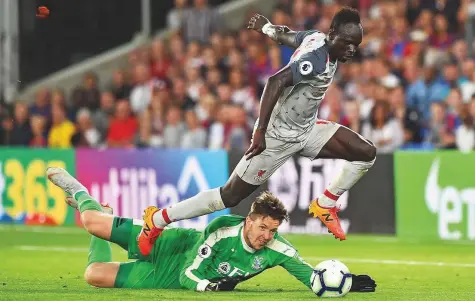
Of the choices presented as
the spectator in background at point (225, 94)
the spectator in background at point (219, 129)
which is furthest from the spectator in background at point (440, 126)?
the spectator in background at point (225, 94)

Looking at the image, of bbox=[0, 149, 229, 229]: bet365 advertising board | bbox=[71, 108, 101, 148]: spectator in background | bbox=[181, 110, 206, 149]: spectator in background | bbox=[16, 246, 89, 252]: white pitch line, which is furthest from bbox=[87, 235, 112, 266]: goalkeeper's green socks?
bbox=[71, 108, 101, 148]: spectator in background

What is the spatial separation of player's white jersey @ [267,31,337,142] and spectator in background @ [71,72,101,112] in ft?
35.9

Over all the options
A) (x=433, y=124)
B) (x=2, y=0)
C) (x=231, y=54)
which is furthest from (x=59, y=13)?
(x=433, y=124)

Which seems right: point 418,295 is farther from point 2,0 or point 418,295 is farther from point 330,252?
point 2,0

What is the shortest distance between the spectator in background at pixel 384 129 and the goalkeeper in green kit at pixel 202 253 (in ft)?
23.4

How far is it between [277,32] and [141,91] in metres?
10.0

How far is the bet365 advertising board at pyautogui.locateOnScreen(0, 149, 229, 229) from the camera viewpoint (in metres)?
17.8

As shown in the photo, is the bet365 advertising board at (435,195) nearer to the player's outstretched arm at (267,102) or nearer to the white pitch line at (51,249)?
the white pitch line at (51,249)

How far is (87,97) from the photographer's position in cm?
2156

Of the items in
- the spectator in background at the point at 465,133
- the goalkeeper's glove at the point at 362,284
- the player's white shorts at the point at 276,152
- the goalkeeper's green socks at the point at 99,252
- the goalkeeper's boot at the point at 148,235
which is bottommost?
the goalkeeper's glove at the point at 362,284

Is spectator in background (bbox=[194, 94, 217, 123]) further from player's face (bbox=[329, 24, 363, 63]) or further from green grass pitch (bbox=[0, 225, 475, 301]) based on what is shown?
player's face (bbox=[329, 24, 363, 63])

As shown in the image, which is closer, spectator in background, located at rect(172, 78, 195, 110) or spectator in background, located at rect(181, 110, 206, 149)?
spectator in background, located at rect(181, 110, 206, 149)

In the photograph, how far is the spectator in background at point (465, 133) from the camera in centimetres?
1658

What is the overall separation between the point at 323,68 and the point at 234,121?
7928 millimetres
